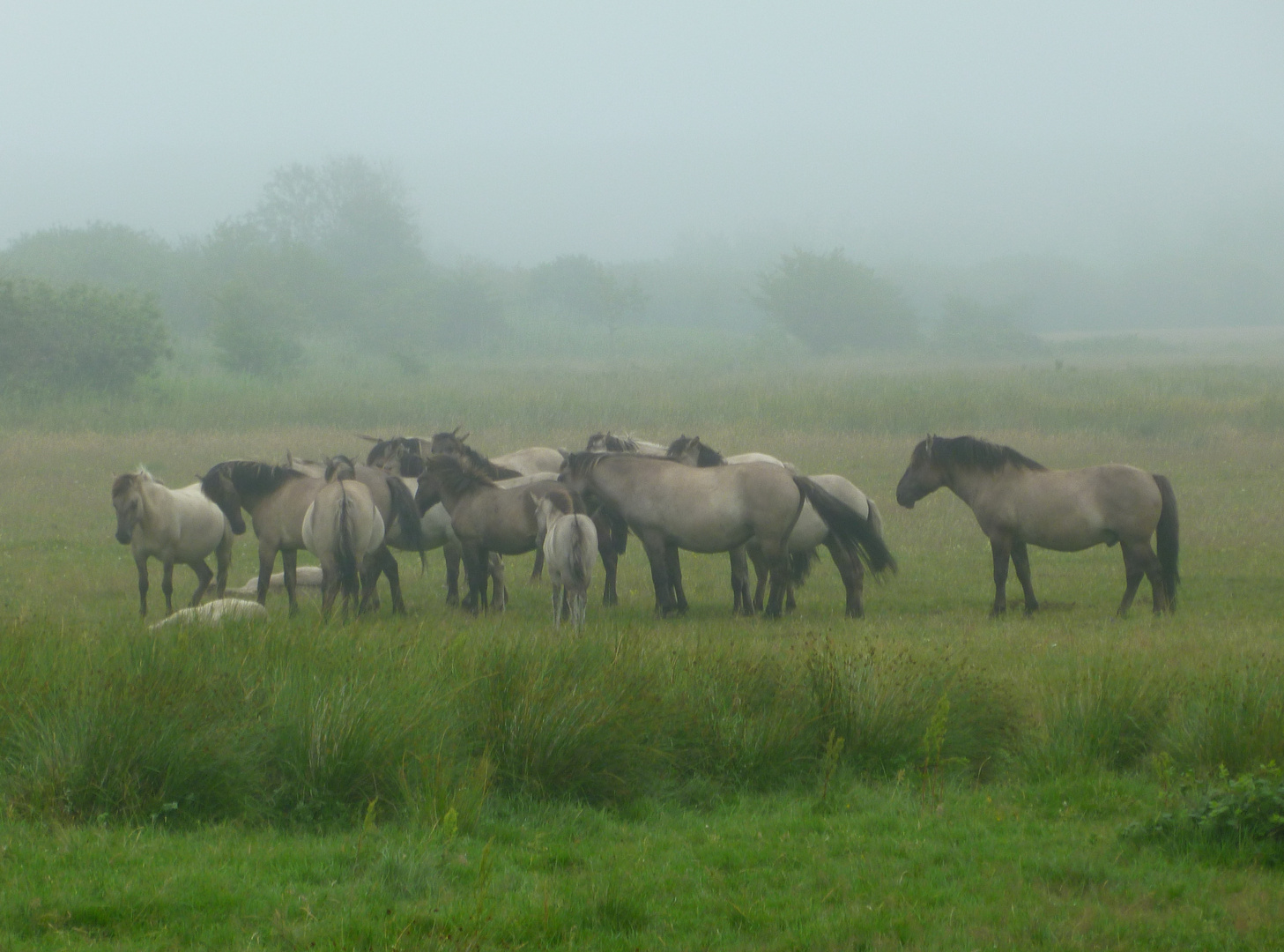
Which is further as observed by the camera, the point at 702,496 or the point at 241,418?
the point at 241,418

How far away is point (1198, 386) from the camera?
39562mm

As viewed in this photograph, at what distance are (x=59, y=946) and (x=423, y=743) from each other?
2.35 metres

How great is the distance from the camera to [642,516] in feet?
43.8

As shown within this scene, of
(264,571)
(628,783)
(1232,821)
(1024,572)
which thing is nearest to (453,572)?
(264,571)

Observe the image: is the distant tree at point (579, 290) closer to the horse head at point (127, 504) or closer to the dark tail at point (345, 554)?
the horse head at point (127, 504)

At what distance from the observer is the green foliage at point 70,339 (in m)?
35.6

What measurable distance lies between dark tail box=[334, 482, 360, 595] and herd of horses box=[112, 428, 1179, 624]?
2 centimetres

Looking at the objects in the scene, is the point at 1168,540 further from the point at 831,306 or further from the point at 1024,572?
the point at 831,306

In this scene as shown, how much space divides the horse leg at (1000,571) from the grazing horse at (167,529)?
29.1 feet

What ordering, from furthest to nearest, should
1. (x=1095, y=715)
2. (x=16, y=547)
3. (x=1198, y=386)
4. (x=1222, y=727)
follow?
1. (x=1198, y=386)
2. (x=16, y=547)
3. (x=1095, y=715)
4. (x=1222, y=727)

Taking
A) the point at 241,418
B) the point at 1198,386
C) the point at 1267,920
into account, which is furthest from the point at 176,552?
the point at 1198,386

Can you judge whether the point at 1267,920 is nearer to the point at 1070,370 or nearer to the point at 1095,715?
the point at 1095,715

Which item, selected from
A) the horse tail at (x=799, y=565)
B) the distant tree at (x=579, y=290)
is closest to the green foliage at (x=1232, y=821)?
the horse tail at (x=799, y=565)

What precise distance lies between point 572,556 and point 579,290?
84493 millimetres
